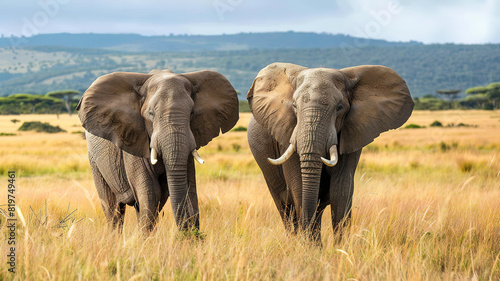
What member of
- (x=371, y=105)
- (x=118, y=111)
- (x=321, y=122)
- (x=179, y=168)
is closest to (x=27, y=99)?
(x=118, y=111)

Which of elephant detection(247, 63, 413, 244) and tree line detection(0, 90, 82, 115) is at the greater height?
elephant detection(247, 63, 413, 244)

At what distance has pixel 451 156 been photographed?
1903 centimetres

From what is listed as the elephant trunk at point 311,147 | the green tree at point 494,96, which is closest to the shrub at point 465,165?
the elephant trunk at point 311,147

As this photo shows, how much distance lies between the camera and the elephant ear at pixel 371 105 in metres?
7.12

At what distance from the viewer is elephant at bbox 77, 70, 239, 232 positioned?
6836 millimetres

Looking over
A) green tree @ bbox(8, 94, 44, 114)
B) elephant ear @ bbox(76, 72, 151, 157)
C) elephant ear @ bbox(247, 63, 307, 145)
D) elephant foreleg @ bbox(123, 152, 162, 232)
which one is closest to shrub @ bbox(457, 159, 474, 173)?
elephant ear @ bbox(247, 63, 307, 145)

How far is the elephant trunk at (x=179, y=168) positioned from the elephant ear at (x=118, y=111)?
21.0 inches

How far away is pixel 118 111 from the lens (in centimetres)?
736

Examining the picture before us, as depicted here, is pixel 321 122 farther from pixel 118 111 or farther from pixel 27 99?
pixel 27 99

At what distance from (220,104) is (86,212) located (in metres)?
2.89

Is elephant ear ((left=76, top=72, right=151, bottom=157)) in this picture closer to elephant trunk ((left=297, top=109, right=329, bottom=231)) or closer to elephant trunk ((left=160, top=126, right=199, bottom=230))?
elephant trunk ((left=160, top=126, right=199, bottom=230))

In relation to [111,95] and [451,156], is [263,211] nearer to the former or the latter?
[111,95]

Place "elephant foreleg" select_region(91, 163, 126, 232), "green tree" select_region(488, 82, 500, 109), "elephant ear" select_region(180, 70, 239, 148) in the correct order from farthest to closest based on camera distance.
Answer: "green tree" select_region(488, 82, 500, 109) → "elephant foreleg" select_region(91, 163, 126, 232) → "elephant ear" select_region(180, 70, 239, 148)

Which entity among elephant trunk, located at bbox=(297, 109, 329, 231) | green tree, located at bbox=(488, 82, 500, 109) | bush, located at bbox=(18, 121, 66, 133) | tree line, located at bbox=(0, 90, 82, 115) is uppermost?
elephant trunk, located at bbox=(297, 109, 329, 231)
